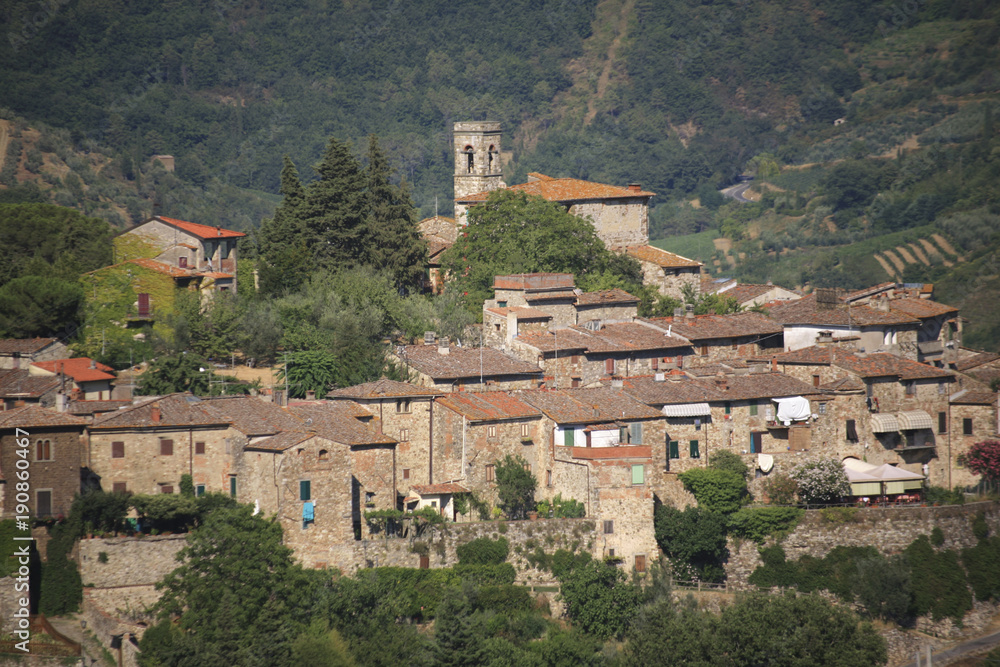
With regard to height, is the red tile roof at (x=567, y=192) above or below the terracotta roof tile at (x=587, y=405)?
above

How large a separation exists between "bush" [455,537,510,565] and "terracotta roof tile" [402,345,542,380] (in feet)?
21.2

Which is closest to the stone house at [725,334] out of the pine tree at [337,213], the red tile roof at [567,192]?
the red tile roof at [567,192]

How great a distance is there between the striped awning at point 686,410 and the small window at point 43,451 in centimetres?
1940

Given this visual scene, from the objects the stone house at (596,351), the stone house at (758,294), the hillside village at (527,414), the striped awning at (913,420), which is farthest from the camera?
the stone house at (758,294)

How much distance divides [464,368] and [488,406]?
2923mm

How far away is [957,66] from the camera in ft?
581

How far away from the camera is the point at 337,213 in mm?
58062

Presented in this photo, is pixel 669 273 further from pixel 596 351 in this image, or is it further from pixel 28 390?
pixel 28 390

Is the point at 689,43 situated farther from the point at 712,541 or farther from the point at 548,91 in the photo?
the point at 712,541

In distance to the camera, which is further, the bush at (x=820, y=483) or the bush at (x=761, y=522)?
the bush at (x=820, y=483)

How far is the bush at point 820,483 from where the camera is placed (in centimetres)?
4653

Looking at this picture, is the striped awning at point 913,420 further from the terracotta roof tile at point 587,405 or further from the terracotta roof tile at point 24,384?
the terracotta roof tile at point 24,384

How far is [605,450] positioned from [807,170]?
13197cm

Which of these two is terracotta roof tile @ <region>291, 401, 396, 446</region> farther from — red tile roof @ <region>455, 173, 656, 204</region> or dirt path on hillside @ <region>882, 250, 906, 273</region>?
dirt path on hillside @ <region>882, 250, 906, 273</region>
